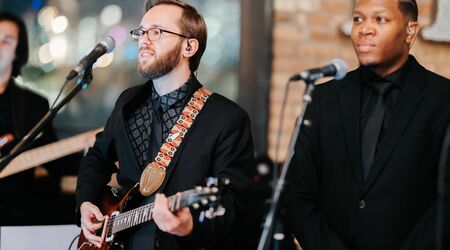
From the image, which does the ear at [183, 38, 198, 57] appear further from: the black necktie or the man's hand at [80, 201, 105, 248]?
the man's hand at [80, 201, 105, 248]

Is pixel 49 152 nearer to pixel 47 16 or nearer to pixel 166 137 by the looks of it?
pixel 47 16

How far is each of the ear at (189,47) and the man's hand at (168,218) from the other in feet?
2.75

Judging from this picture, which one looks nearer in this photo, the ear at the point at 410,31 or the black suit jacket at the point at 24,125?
the ear at the point at 410,31

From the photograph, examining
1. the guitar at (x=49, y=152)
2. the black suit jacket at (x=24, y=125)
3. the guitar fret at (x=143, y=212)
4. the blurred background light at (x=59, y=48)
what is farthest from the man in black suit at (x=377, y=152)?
the blurred background light at (x=59, y=48)

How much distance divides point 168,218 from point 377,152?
2.90 feet

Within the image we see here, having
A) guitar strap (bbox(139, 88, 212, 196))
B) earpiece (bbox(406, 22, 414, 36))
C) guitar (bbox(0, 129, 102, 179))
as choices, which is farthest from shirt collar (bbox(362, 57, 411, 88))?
guitar (bbox(0, 129, 102, 179))

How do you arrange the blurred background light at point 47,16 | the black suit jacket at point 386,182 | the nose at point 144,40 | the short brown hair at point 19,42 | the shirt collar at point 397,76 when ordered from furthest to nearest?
the blurred background light at point 47,16 < the short brown hair at point 19,42 < the nose at point 144,40 < the shirt collar at point 397,76 < the black suit jacket at point 386,182

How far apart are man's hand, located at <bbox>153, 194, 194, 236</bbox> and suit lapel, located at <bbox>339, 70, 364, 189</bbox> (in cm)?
71

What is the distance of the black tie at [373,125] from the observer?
9.79ft

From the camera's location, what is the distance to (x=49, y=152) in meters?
4.91

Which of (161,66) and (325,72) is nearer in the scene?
(325,72)

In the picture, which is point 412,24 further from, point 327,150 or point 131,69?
point 131,69

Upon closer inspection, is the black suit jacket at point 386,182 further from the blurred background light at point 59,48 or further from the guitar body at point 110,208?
the blurred background light at point 59,48

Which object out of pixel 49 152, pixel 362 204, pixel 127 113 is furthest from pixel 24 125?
pixel 362 204
